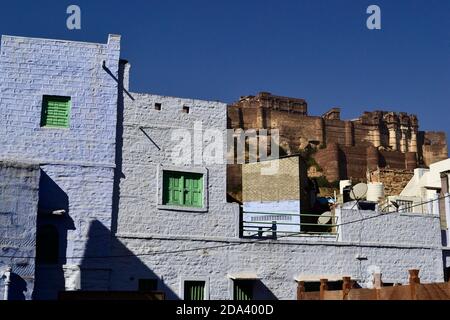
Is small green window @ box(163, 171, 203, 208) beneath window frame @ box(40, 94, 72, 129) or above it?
beneath

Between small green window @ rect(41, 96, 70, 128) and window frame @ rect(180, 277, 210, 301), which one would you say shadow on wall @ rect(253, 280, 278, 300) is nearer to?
window frame @ rect(180, 277, 210, 301)

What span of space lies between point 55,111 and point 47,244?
3.21 m

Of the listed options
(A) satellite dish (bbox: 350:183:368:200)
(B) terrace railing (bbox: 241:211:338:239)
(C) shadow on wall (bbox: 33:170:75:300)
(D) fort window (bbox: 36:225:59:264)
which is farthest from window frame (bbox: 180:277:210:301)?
(A) satellite dish (bbox: 350:183:368:200)

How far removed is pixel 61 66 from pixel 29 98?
1124 millimetres

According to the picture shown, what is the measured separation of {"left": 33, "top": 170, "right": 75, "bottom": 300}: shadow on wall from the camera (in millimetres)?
14914

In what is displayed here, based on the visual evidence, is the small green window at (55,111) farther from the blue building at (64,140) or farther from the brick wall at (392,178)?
the brick wall at (392,178)

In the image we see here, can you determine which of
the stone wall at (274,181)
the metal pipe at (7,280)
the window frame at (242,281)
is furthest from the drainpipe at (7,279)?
the stone wall at (274,181)

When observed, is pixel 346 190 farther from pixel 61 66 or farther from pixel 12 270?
pixel 12 270

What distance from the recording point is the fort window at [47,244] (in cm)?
1517

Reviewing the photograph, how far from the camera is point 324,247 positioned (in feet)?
57.1

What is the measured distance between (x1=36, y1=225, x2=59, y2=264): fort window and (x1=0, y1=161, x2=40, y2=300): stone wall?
102cm

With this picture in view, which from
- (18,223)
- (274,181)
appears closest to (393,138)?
(274,181)

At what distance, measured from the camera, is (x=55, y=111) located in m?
15.9
